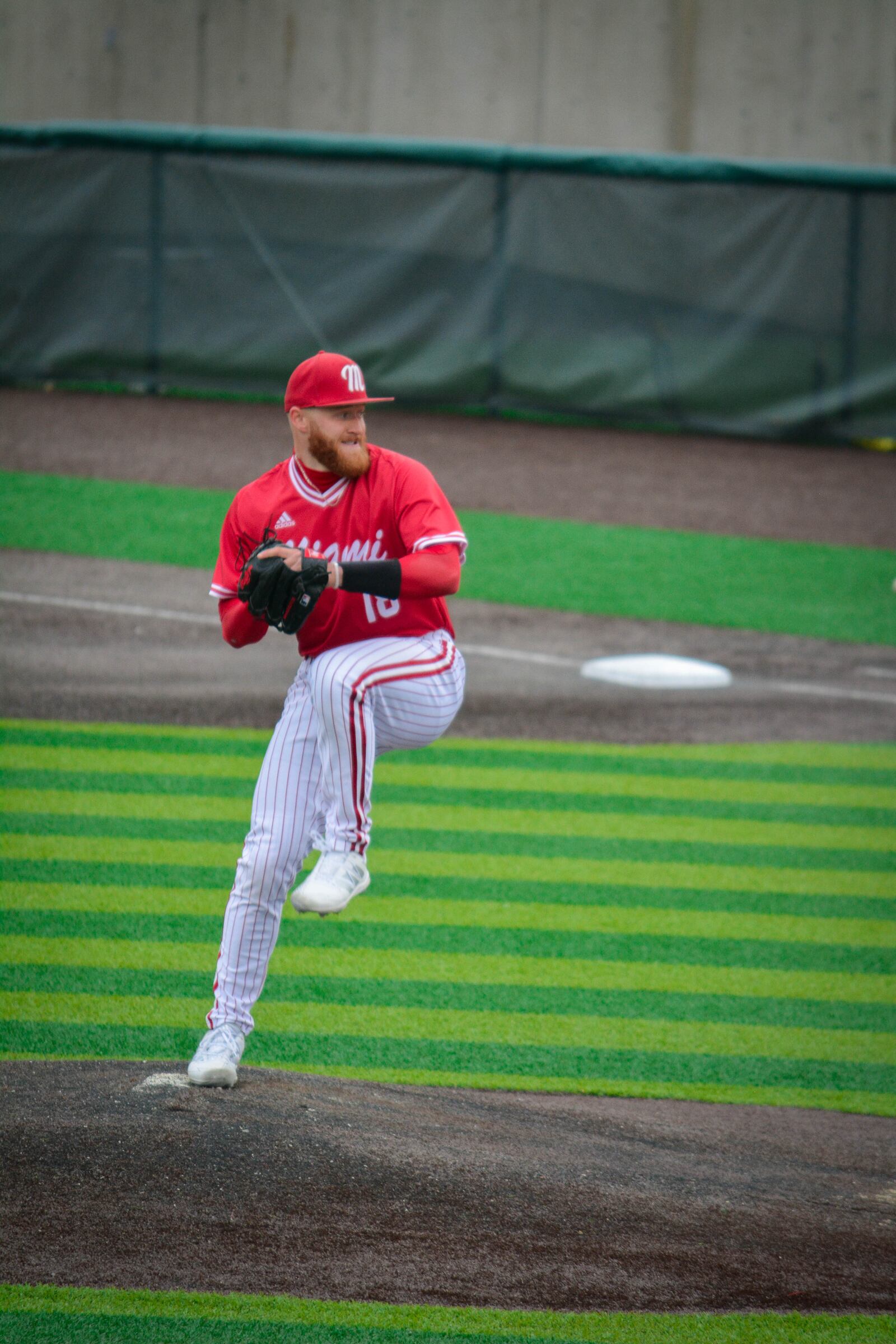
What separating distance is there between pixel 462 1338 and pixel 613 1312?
368mm

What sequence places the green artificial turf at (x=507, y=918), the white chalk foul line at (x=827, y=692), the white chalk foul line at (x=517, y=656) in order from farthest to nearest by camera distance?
the white chalk foul line at (x=517, y=656), the white chalk foul line at (x=827, y=692), the green artificial turf at (x=507, y=918)

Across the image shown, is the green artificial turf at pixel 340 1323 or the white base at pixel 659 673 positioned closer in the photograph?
the green artificial turf at pixel 340 1323

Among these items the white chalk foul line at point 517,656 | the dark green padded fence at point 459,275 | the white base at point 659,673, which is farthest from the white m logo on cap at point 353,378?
the dark green padded fence at point 459,275

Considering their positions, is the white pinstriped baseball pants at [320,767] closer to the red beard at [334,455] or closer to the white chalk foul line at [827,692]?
the red beard at [334,455]

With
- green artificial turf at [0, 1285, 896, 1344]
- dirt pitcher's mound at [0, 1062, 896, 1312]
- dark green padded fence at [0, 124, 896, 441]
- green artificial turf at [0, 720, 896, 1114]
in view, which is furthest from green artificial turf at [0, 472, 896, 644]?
→ green artificial turf at [0, 1285, 896, 1344]

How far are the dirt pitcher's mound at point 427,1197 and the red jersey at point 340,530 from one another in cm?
135

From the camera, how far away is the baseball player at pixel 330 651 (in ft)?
13.6

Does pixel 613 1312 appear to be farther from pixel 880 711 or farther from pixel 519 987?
pixel 880 711

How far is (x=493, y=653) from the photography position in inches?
398

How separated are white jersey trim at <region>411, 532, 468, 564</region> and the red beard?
289mm

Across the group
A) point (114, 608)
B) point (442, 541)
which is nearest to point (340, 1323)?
point (442, 541)

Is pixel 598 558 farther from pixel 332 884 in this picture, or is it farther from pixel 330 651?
pixel 332 884

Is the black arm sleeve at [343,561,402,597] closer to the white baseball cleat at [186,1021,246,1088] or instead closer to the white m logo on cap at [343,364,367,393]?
the white m logo on cap at [343,364,367,393]

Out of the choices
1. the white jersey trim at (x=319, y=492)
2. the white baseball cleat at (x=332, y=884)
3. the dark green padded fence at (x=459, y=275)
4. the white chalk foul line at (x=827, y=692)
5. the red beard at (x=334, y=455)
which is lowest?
the white chalk foul line at (x=827, y=692)
